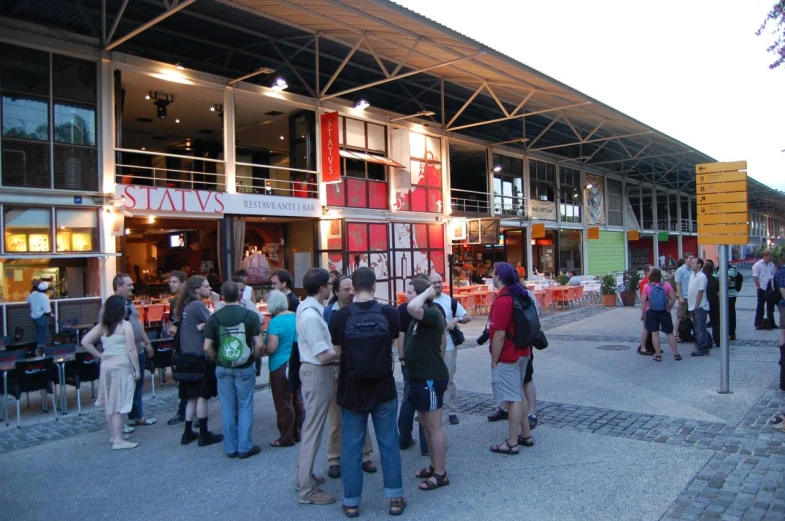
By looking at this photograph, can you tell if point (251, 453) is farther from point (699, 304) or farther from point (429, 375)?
point (699, 304)

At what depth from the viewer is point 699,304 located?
9.28m

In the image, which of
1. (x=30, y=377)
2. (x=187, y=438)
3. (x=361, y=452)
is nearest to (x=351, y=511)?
(x=361, y=452)

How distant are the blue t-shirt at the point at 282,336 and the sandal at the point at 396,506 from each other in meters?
2.06

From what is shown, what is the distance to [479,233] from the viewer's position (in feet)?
67.6

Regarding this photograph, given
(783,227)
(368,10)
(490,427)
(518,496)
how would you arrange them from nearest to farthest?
(518,496) → (490,427) → (368,10) → (783,227)

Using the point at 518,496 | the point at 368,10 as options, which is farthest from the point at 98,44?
the point at 518,496

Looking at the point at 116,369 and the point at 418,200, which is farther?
the point at 418,200

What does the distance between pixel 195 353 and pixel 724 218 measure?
6.61 m

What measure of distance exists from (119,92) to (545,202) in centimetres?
2051

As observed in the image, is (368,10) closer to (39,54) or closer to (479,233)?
(39,54)

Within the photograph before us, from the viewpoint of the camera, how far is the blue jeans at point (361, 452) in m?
3.99

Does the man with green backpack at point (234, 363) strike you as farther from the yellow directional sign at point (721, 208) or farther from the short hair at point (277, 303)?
the yellow directional sign at point (721, 208)

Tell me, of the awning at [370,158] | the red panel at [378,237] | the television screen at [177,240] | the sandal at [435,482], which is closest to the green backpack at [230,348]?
the sandal at [435,482]

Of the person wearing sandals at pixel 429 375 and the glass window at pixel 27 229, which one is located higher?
the glass window at pixel 27 229
